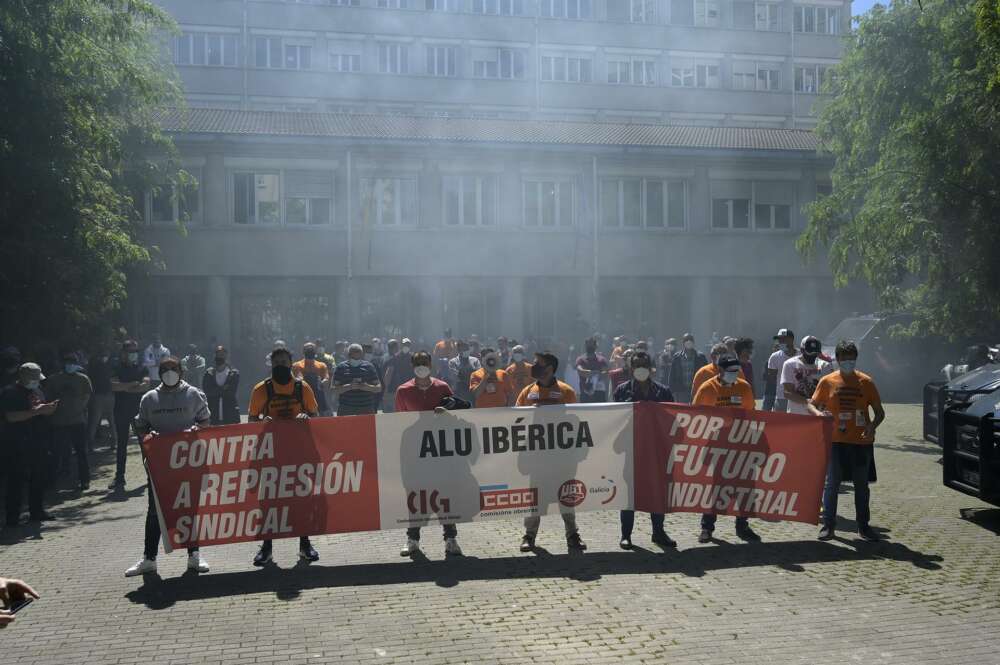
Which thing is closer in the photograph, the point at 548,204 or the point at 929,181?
the point at 929,181

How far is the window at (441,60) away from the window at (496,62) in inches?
43.8

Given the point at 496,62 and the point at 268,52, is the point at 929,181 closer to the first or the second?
the point at 496,62

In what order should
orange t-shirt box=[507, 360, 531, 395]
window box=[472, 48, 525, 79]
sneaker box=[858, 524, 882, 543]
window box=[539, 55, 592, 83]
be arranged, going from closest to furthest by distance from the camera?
sneaker box=[858, 524, 882, 543], orange t-shirt box=[507, 360, 531, 395], window box=[472, 48, 525, 79], window box=[539, 55, 592, 83]

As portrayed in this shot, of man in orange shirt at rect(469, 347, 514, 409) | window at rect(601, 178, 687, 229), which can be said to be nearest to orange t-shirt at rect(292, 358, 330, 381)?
man in orange shirt at rect(469, 347, 514, 409)

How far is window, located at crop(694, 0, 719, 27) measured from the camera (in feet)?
178

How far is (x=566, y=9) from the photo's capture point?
2057 inches

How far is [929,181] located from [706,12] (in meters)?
41.9

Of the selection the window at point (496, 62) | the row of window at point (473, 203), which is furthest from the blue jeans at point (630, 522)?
the window at point (496, 62)

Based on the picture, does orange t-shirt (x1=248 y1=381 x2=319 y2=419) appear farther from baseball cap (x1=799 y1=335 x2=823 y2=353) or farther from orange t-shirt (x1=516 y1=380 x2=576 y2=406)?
baseball cap (x1=799 y1=335 x2=823 y2=353)

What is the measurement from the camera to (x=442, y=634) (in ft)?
20.4

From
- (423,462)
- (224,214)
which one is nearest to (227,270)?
(224,214)

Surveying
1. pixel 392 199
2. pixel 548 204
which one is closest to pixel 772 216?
pixel 548 204

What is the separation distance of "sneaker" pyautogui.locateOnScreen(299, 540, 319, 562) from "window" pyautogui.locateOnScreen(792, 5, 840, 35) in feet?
177

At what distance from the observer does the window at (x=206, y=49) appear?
47844mm
